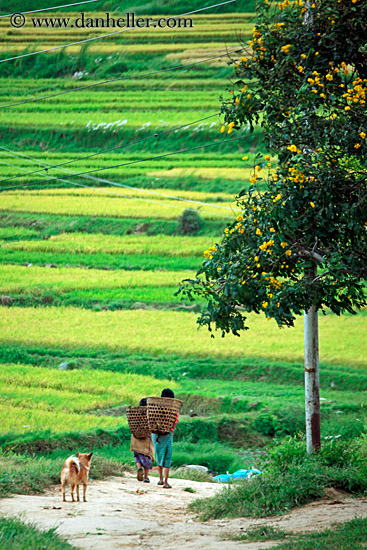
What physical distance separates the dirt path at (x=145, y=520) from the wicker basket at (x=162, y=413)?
76 centimetres

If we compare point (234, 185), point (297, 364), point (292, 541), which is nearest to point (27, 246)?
point (234, 185)

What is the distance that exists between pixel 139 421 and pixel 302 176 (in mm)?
4009

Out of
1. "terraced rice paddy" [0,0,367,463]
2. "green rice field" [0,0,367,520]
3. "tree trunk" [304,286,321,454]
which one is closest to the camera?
"tree trunk" [304,286,321,454]

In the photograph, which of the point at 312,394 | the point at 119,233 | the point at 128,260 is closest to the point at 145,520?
the point at 312,394

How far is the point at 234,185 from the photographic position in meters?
22.0

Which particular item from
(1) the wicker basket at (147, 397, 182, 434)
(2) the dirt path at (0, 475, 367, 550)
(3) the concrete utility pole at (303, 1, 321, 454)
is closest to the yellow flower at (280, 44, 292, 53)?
(3) the concrete utility pole at (303, 1, 321, 454)

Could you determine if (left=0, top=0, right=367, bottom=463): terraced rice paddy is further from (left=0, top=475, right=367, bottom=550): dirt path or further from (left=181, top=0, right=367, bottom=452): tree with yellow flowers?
(left=181, top=0, right=367, bottom=452): tree with yellow flowers

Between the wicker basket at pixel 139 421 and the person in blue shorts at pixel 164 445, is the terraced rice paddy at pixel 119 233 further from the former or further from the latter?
the person in blue shorts at pixel 164 445

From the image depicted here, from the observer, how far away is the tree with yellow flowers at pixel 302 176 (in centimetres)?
588

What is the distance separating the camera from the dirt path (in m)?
5.68

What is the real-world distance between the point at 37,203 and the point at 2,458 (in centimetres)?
1392

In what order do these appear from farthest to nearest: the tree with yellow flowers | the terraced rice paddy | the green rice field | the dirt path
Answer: the terraced rice paddy, the green rice field, the tree with yellow flowers, the dirt path

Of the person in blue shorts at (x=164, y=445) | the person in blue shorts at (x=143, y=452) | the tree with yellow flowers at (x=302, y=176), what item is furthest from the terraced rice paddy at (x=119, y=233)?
the tree with yellow flowers at (x=302, y=176)

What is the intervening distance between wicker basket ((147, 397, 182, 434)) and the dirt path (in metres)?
0.76
